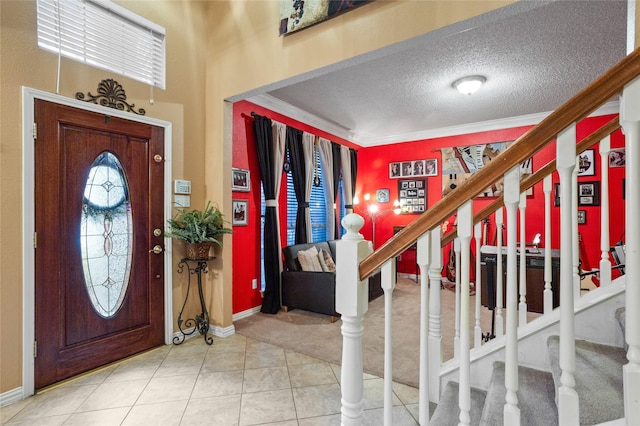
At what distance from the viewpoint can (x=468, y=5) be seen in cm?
187

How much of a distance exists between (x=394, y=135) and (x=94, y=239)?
510cm

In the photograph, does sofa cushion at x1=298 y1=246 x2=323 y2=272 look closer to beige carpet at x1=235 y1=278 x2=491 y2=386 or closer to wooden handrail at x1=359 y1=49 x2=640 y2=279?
beige carpet at x1=235 y1=278 x2=491 y2=386

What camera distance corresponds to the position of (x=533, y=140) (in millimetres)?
896

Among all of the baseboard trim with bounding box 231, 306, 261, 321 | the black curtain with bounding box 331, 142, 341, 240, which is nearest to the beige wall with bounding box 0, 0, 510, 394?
the baseboard trim with bounding box 231, 306, 261, 321

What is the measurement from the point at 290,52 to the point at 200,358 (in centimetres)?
277

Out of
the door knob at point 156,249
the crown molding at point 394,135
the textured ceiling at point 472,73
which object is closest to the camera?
the textured ceiling at point 472,73

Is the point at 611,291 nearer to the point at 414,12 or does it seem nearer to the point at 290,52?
the point at 414,12

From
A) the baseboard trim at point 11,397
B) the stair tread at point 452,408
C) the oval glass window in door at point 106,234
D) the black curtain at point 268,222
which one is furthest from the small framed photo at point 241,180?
the stair tread at point 452,408

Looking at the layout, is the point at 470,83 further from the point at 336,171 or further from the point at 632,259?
the point at 632,259

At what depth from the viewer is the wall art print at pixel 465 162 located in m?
5.20

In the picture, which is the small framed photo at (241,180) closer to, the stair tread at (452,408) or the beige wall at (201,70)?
Result: the beige wall at (201,70)

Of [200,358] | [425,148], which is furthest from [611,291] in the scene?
[425,148]

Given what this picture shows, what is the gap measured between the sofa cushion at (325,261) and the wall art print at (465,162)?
2.48 meters

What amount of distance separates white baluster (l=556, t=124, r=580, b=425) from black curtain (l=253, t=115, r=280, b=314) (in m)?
3.43
